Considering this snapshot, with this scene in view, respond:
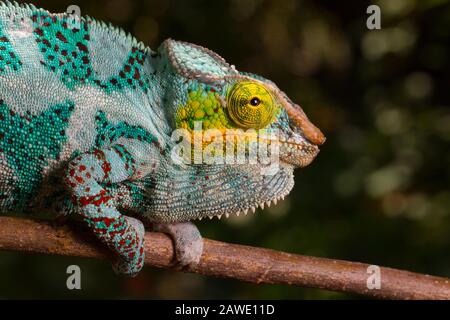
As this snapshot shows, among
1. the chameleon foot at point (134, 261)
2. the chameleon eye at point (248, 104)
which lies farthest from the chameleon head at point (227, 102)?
the chameleon foot at point (134, 261)

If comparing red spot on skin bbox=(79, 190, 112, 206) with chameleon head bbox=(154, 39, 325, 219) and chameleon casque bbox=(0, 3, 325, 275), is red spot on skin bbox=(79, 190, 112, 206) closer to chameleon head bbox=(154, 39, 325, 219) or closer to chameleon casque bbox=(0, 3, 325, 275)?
chameleon casque bbox=(0, 3, 325, 275)

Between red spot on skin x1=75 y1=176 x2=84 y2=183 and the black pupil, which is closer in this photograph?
red spot on skin x1=75 y1=176 x2=84 y2=183

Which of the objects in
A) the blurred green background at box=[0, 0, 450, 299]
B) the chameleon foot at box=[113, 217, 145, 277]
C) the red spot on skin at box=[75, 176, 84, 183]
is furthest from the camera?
the blurred green background at box=[0, 0, 450, 299]

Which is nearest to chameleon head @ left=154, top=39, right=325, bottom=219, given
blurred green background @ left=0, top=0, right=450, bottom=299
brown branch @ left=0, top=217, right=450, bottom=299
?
brown branch @ left=0, top=217, right=450, bottom=299

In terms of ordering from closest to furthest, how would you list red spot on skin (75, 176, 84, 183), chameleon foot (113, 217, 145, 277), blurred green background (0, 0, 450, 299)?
red spot on skin (75, 176, 84, 183)
chameleon foot (113, 217, 145, 277)
blurred green background (0, 0, 450, 299)

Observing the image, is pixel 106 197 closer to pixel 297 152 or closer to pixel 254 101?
pixel 254 101

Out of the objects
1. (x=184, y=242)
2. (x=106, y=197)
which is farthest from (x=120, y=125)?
(x=184, y=242)

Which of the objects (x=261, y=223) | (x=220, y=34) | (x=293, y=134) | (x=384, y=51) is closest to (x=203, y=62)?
(x=293, y=134)
